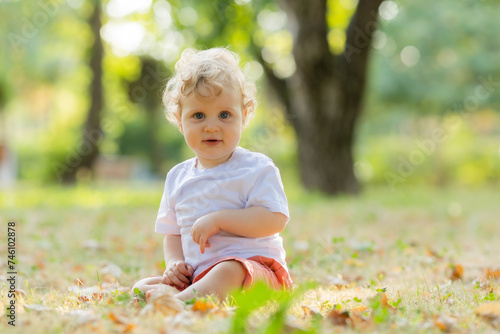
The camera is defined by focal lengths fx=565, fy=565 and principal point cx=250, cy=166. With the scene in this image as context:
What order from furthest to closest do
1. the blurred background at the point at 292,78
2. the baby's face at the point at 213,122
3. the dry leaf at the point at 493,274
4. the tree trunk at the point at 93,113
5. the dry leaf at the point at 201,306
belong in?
1. the tree trunk at the point at 93,113
2. the blurred background at the point at 292,78
3. the dry leaf at the point at 493,274
4. the baby's face at the point at 213,122
5. the dry leaf at the point at 201,306

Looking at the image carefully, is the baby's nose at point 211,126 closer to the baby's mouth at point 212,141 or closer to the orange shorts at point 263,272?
the baby's mouth at point 212,141

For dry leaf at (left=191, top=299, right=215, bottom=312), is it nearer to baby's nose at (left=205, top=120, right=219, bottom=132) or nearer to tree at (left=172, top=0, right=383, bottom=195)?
baby's nose at (left=205, top=120, right=219, bottom=132)

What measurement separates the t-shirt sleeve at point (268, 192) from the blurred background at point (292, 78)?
5361 mm

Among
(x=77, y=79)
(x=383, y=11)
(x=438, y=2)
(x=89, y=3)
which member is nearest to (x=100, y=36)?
(x=89, y=3)

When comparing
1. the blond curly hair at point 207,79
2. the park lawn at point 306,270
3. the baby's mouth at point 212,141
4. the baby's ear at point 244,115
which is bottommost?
the park lawn at point 306,270

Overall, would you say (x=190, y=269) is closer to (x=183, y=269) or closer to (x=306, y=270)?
(x=183, y=269)

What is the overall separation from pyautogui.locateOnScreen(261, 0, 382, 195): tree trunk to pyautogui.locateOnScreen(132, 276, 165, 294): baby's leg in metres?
5.57

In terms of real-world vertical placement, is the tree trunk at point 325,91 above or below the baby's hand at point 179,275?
above

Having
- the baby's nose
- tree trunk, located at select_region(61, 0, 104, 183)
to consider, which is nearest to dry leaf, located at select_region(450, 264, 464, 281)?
the baby's nose

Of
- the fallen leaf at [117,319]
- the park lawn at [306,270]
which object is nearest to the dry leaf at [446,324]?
the park lawn at [306,270]

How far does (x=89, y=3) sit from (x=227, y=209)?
11366mm

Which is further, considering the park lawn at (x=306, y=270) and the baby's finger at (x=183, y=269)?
the baby's finger at (x=183, y=269)

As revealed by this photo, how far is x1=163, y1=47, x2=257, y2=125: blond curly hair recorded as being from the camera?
2.44 meters

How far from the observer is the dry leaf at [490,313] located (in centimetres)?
198
